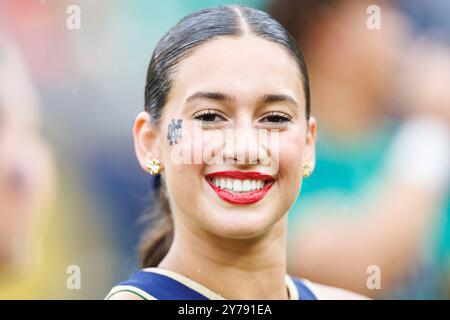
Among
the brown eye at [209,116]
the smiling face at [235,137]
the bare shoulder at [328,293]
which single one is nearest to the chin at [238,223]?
the smiling face at [235,137]

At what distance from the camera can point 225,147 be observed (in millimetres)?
1783

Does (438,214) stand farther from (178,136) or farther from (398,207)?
(178,136)

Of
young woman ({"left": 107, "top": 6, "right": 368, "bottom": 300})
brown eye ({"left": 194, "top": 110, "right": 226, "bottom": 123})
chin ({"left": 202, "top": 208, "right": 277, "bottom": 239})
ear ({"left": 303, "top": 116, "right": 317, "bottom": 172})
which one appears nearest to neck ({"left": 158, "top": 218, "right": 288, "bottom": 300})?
young woman ({"left": 107, "top": 6, "right": 368, "bottom": 300})

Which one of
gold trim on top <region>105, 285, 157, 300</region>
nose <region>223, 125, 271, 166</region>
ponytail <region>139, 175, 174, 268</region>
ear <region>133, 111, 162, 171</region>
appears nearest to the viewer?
nose <region>223, 125, 271, 166</region>

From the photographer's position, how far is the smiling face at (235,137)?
5.84 ft

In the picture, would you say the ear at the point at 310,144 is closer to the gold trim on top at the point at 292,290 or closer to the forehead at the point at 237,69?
the forehead at the point at 237,69

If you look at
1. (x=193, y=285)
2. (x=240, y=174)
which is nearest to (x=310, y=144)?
(x=240, y=174)

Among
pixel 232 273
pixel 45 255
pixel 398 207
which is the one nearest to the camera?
pixel 232 273

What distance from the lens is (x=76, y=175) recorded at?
120 inches

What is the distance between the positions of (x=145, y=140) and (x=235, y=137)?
36 centimetres

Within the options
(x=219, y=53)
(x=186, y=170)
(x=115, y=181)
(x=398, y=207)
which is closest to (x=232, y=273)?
(x=186, y=170)

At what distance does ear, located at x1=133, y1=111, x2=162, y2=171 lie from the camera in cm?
199

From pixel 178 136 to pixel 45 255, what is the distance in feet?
4.75

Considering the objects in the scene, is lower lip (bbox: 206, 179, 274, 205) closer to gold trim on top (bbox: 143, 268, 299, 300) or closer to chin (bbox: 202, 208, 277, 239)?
chin (bbox: 202, 208, 277, 239)
